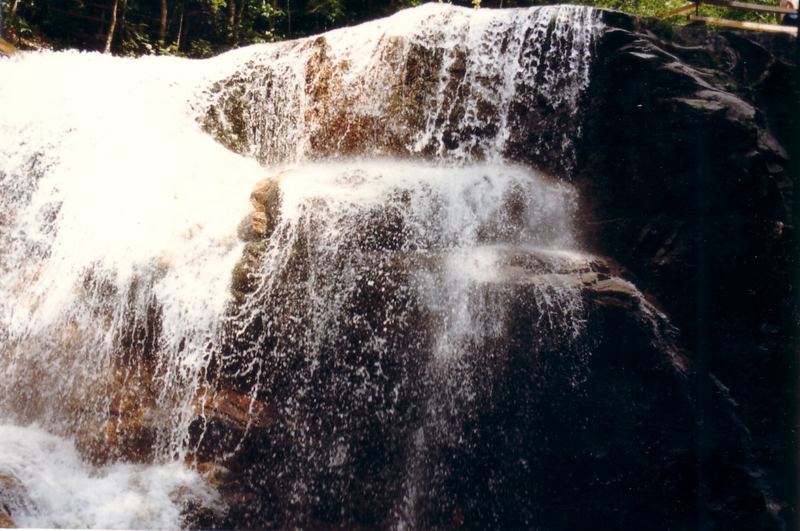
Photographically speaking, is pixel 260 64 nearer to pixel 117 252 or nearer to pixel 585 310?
pixel 117 252

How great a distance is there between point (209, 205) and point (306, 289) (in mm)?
1285

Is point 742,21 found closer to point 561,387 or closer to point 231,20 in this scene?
point 561,387

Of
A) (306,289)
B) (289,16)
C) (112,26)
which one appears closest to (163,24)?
(112,26)

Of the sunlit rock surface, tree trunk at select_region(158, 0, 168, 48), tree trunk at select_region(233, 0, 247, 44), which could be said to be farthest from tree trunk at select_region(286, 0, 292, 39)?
the sunlit rock surface

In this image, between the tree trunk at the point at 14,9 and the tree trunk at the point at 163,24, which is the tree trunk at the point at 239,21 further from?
the tree trunk at the point at 14,9

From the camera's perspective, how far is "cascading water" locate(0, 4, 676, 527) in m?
3.31

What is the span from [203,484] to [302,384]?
2.55ft

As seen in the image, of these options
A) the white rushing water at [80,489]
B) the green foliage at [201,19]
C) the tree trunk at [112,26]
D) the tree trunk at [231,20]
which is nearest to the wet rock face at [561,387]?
the white rushing water at [80,489]

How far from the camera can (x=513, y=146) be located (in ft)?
14.3

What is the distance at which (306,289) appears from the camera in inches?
136

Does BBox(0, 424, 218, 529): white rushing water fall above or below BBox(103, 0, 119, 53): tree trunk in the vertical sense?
below

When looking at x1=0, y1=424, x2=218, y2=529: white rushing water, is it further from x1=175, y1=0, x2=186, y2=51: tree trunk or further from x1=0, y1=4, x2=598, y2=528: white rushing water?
x1=175, y1=0, x2=186, y2=51: tree trunk

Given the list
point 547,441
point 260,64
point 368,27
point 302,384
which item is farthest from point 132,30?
point 547,441

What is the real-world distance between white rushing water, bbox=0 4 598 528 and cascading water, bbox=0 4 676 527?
0.05 ft
